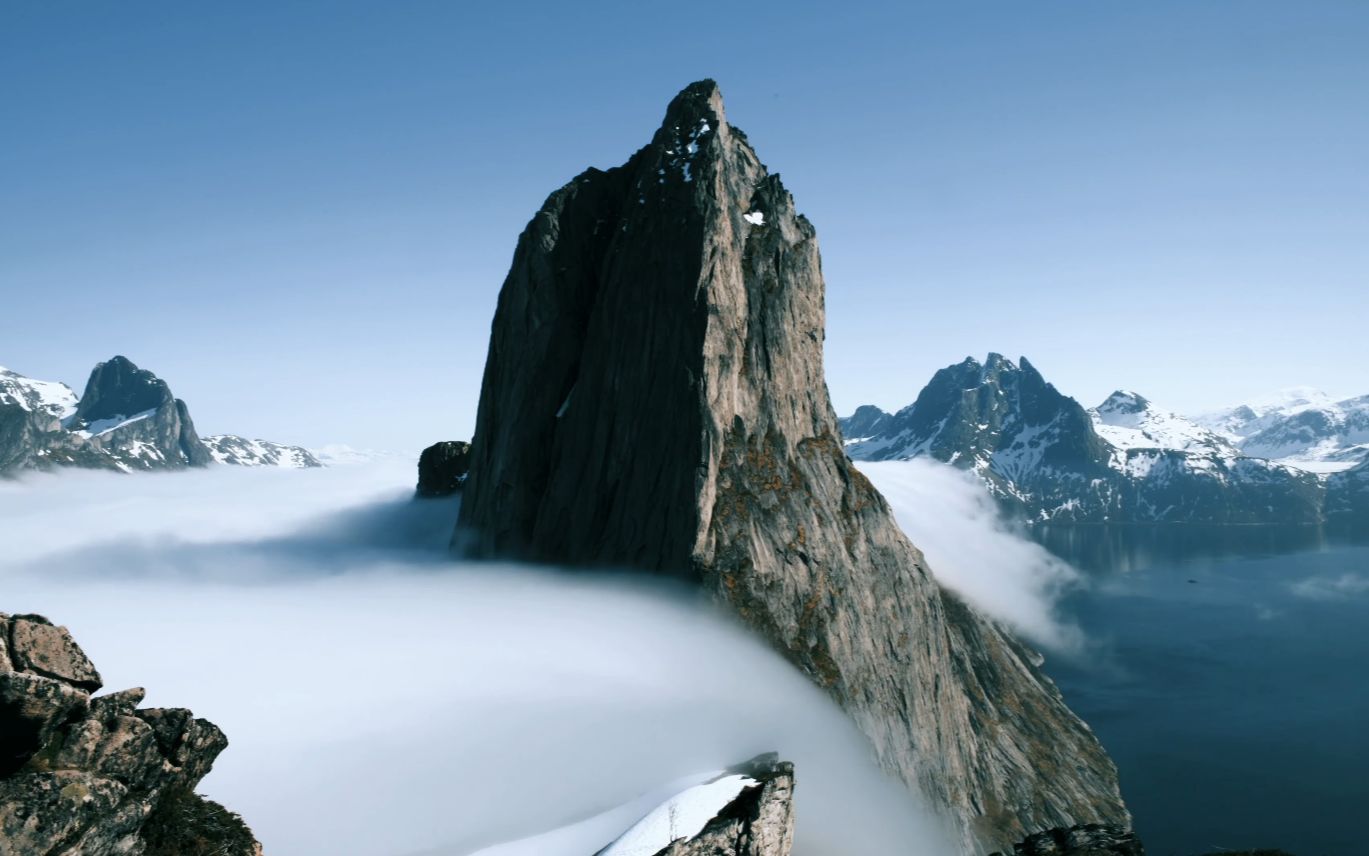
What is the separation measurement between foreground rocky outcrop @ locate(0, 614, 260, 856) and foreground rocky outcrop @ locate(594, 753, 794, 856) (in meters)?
12.7

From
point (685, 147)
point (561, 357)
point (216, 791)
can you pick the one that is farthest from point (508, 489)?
point (216, 791)

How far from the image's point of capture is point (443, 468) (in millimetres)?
99188

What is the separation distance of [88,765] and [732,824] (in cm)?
1936

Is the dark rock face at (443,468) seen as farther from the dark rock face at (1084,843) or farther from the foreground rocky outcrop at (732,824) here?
the dark rock face at (1084,843)

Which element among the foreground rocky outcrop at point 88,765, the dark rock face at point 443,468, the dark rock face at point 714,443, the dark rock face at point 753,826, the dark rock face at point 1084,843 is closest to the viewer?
the foreground rocky outcrop at point 88,765

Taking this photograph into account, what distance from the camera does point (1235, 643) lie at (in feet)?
601

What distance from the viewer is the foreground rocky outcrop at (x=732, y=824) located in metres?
27.3

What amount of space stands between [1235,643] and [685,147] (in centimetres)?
18624

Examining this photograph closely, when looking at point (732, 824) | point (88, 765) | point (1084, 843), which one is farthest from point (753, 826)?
point (88, 765)

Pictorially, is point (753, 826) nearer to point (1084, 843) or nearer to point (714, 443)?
point (1084, 843)

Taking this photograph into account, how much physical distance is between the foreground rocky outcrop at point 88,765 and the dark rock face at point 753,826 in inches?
538

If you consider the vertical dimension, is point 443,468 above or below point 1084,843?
above

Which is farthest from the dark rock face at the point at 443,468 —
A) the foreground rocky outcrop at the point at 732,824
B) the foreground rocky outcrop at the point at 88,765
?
the foreground rocky outcrop at the point at 88,765

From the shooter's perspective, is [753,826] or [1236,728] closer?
[753,826]
